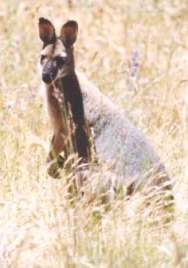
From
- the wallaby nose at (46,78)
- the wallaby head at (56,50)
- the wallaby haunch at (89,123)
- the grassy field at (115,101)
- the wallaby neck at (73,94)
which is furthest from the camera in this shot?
the wallaby neck at (73,94)

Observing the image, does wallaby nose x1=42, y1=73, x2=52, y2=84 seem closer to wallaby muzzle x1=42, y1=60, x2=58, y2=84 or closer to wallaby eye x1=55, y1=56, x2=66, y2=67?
wallaby muzzle x1=42, y1=60, x2=58, y2=84

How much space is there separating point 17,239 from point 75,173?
0.97 m

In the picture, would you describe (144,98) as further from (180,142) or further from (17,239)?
(17,239)

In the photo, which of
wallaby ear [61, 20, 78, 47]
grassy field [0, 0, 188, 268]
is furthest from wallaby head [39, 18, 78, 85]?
grassy field [0, 0, 188, 268]

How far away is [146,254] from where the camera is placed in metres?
4.79

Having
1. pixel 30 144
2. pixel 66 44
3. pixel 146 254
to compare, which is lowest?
pixel 146 254

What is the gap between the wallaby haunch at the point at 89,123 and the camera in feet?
19.4

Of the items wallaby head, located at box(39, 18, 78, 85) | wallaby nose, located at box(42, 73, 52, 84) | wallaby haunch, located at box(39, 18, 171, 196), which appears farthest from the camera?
wallaby head, located at box(39, 18, 78, 85)

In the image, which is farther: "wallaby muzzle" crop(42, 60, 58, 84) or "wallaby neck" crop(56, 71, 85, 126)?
"wallaby neck" crop(56, 71, 85, 126)

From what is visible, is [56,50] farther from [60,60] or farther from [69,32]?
[69,32]

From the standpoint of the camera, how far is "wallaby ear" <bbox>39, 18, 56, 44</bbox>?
21.8 ft

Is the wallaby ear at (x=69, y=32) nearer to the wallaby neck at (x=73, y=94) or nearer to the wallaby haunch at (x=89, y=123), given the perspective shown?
the wallaby haunch at (x=89, y=123)

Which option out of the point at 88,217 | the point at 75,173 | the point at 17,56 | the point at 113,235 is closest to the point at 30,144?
the point at 75,173

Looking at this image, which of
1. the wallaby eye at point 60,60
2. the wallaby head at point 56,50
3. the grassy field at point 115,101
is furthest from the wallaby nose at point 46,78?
the grassy field at point 115,101
